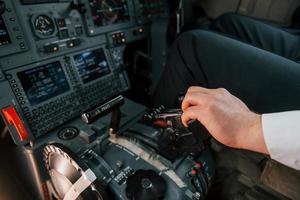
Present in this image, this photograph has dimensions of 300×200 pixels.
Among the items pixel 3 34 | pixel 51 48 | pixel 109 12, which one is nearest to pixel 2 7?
pixel 3 34

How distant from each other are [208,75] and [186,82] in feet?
0.37

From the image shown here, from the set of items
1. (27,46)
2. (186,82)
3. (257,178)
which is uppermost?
(27,46)

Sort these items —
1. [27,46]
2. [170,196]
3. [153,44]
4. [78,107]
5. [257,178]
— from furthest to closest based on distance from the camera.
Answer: [153,44] < [78,107] < [27,46] < [257,178] < [170,196]

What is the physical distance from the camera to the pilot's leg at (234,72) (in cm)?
91

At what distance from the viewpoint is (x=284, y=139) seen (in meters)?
0.65

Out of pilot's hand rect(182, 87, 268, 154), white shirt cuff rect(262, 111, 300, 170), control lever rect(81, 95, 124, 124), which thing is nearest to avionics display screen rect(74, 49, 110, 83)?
control lever rect(81, 95, 124, 124)

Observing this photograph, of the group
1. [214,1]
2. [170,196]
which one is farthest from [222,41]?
[214,1]

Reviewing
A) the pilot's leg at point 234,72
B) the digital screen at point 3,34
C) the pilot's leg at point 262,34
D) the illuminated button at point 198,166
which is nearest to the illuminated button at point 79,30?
the digital screen at point 3,34

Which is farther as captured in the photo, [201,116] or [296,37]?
[296,37]

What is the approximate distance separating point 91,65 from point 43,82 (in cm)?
30

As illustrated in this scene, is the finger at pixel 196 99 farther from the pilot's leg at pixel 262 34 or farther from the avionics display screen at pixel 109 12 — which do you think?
the avionics display screen at pixel 109 12

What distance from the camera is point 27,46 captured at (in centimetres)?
114

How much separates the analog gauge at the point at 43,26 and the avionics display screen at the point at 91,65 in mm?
175

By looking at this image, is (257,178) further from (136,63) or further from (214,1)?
(214,1)
